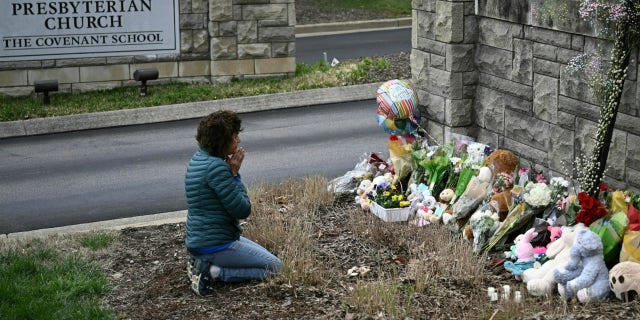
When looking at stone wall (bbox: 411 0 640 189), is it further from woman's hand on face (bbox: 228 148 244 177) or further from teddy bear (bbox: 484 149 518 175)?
woman's hand on face (bbox: 228 148 244 177)

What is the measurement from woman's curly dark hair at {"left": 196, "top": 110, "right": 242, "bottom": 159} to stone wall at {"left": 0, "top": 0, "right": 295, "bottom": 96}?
358 inches

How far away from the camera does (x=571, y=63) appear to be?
8602 millimetres

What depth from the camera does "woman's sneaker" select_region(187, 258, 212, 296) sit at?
796 centimetres

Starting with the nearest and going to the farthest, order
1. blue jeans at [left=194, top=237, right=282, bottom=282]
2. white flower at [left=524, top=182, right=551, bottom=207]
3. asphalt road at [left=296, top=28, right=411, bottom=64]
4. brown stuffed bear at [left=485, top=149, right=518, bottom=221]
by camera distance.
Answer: blue jeans at [left=194, top=237, right=282, bottom=282] < white flower at [left=524, top=182, right=551, bottom=207] < brown stuffed bear at [left=485, top=149, right=518, bottom=221] < asphalt road at [left=296, top=28, right=411, bottom=64]

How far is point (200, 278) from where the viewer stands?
795 cm

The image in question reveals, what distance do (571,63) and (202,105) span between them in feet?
26.8

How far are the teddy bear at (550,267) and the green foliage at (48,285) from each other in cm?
290

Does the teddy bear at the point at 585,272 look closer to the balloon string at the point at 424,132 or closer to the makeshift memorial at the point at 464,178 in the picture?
the makeshift memorial at the point at 464,178

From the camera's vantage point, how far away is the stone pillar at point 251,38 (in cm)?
1702

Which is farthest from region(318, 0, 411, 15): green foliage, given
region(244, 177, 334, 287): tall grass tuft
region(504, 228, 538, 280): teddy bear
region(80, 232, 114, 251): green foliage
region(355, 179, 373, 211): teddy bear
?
Result: region(504, 228, 538, 280): teddy bear

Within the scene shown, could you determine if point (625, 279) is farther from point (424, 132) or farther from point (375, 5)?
point (375, 5)

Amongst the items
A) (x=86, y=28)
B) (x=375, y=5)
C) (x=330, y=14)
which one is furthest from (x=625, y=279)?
(x=375, y=5)

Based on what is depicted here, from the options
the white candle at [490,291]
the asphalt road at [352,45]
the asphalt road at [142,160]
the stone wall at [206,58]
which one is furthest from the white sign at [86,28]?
the white candle at [490,291]

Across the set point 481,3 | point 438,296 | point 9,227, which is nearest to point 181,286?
point 438,296
